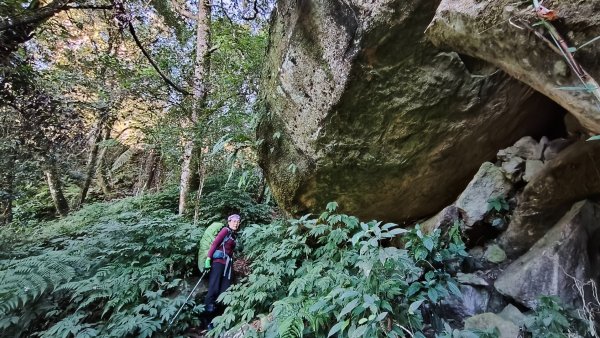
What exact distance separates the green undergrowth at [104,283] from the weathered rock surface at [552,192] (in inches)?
178

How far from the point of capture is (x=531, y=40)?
1.93 m

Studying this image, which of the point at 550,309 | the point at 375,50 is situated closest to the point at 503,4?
the point at 375,50

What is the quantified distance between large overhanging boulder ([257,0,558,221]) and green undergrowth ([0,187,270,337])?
2.49 m

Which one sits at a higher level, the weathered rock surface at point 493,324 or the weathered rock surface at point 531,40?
the weathered rock surface at point 531,40

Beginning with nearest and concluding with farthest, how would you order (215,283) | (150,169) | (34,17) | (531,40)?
1. (531,40)
2. (34,17)
3. (215,283)
4. (150,169)

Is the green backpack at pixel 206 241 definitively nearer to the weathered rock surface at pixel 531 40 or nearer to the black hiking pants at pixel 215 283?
the black hiking pants at pixel 215 283

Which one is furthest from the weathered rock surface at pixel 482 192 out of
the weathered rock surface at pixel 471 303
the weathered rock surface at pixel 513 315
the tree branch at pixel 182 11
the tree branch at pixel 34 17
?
the tree branch at pixel 182 11

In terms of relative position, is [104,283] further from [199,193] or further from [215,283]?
[199,193]

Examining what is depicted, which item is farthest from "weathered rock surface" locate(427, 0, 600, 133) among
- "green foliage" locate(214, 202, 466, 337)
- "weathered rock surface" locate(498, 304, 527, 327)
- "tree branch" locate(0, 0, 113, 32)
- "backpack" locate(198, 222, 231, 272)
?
"tree branch" locate(0, 0, 113, 32)

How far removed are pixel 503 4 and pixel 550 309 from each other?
2.53 metres

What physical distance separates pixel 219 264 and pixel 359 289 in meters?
3.36

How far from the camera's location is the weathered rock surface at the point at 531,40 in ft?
5.92

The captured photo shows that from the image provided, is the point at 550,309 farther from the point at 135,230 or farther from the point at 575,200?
the point at 135,230

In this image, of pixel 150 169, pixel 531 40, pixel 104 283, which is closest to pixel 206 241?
pixel 104 283
